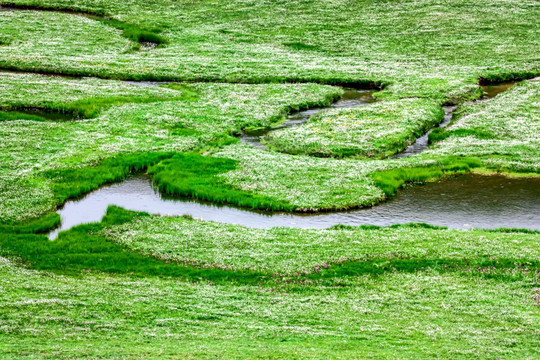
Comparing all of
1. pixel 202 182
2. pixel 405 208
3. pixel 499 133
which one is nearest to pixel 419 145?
pixel 499 133

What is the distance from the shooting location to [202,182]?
39.9 m

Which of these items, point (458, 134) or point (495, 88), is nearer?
point (458, 134)

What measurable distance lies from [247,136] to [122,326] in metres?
31.3

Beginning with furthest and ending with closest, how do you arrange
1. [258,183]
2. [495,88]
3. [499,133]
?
[495,88], [499,133], [258,183]

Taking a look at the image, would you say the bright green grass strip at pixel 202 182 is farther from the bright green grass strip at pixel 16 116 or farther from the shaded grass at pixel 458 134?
the shaded grass at pixel 458 134

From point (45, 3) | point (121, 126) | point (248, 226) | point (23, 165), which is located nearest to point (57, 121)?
point (121, 126)

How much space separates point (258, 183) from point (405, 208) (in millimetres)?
9304

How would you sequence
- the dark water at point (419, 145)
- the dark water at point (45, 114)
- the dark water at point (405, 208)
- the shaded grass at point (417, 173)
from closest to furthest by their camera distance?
the dark water at point (405, 208) → the shaded grass at point (417, 173) → the dark water at point (419, 145) → the dark water at point (45, 114)

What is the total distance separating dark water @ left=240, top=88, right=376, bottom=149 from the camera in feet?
167

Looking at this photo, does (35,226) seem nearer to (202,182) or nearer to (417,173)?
(202,182)

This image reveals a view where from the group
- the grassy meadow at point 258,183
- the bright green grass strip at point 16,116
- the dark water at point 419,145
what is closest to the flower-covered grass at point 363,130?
the grassy meadow at point 258,183

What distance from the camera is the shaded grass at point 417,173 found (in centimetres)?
3978

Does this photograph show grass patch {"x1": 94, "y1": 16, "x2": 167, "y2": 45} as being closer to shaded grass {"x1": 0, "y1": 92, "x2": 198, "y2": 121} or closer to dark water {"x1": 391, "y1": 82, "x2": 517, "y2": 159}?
shaded grass {"x1": 0, "y1": 92, "x2": 198, "y2": 121}

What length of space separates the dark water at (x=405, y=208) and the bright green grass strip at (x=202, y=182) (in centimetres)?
63
